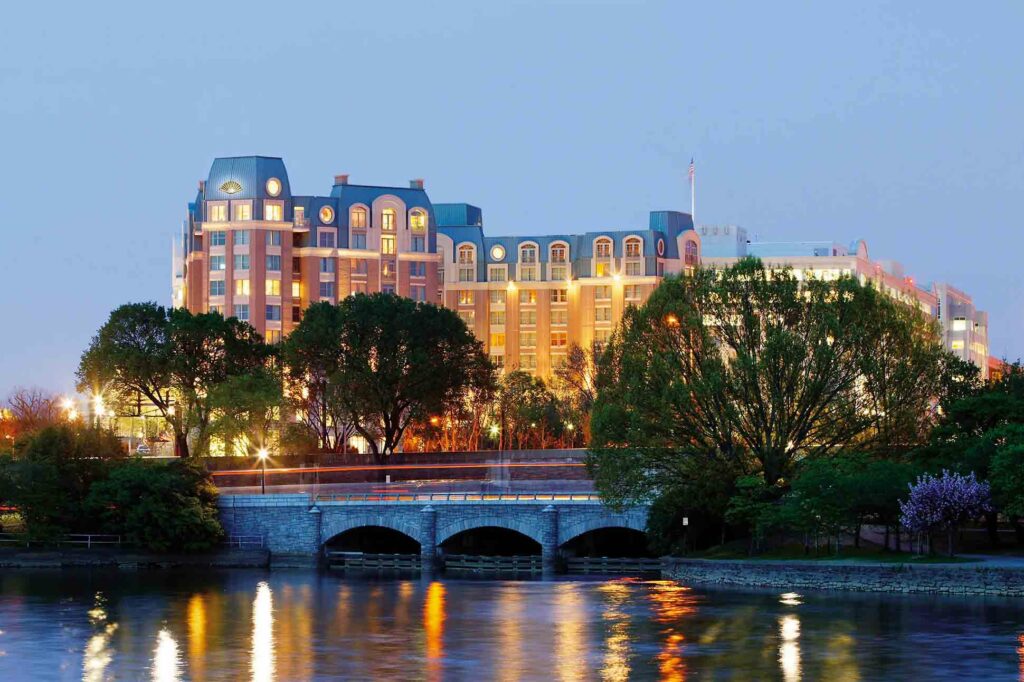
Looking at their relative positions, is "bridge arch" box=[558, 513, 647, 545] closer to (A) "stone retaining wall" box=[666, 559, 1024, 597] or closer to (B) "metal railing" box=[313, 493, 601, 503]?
(B) "metal railing" box=[313, 493, 601, 503]

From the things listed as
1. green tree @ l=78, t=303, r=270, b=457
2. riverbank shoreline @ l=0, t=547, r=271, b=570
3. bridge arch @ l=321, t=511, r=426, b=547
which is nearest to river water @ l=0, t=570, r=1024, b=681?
riverbank shoreline @ l=0, t=547, r=271, b=570

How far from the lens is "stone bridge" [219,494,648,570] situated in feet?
342

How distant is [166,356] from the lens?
508 feet

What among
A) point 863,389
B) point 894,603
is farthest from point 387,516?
point 894,603

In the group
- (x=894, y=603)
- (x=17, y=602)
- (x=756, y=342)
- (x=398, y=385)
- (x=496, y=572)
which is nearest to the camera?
(x=894, y=603)

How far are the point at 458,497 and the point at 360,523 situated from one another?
26.8ft

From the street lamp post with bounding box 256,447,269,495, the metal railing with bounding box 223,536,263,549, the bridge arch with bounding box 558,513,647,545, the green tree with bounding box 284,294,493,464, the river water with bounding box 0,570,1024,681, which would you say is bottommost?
the river water with bounding box 0,570,1024,681

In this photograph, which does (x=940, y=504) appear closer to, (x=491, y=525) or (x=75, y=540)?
(x=491, y=525)

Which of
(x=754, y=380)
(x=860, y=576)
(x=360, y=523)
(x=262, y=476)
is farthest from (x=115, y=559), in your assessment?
(x=860, y=576)

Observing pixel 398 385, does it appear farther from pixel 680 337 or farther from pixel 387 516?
pixel 680 337

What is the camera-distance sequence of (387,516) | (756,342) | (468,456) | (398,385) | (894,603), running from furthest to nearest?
(398,385)
(468,456)
(387,516)
(756,342)
(894,603)

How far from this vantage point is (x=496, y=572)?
10325 cm

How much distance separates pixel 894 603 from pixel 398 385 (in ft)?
262

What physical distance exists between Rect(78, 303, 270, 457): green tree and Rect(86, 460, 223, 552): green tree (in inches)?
1566
